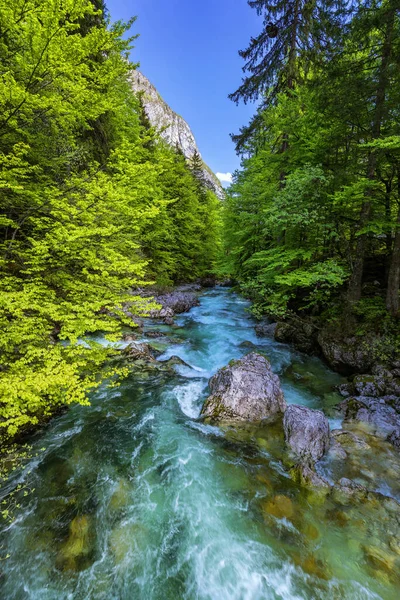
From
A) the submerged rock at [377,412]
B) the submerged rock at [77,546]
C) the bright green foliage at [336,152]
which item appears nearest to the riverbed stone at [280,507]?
the submerged rock at [77,546]

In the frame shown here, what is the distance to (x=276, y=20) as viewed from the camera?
37.4ft

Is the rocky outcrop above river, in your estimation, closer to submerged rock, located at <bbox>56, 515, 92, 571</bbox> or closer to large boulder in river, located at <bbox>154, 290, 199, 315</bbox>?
large boulder in river, located at <bbox>154, 290, 199, 315</bbox>

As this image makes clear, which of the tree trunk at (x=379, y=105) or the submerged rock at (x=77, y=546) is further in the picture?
the tree trunk at (x=379, y=105)

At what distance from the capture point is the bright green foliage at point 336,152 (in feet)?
23.1

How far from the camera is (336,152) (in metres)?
8.52

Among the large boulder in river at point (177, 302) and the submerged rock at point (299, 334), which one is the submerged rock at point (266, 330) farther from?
the large boulder in river at point (177, 302)

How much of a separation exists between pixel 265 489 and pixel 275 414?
6.58 ft

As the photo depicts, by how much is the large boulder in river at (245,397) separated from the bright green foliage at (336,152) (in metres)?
3.06

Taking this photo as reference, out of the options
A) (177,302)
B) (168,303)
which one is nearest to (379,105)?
(177,302)

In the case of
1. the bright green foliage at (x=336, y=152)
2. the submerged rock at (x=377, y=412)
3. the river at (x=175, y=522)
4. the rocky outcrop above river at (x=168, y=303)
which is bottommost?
the river at (x=175, y=522)

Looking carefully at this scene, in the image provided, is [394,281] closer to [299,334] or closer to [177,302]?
[299,334]

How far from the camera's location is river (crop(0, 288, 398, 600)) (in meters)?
3.21

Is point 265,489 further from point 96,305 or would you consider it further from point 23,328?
point 23,328

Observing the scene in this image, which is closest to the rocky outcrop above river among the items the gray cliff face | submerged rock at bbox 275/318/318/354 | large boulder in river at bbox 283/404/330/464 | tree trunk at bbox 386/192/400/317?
submerged rock at bbox 275/318/318/354
